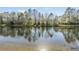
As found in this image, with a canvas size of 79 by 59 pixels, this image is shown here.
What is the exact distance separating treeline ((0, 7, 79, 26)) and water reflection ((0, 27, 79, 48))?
5cm

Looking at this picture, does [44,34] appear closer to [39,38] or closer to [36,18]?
[39,38]

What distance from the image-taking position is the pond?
223 cm

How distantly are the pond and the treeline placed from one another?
0.05m

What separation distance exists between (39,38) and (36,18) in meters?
0.21

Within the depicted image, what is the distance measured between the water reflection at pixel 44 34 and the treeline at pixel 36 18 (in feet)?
0.18

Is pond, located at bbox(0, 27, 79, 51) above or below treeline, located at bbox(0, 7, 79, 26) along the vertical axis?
below

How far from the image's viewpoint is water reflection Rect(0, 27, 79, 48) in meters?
2.23

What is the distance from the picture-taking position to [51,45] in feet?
7.31

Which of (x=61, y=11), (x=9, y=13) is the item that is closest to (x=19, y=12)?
(x=9, y=13)

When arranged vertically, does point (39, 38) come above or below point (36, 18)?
below

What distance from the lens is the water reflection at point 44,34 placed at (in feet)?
7.30

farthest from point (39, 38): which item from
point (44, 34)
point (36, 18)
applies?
point (36, 18)

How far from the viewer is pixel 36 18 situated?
2.25 metres
